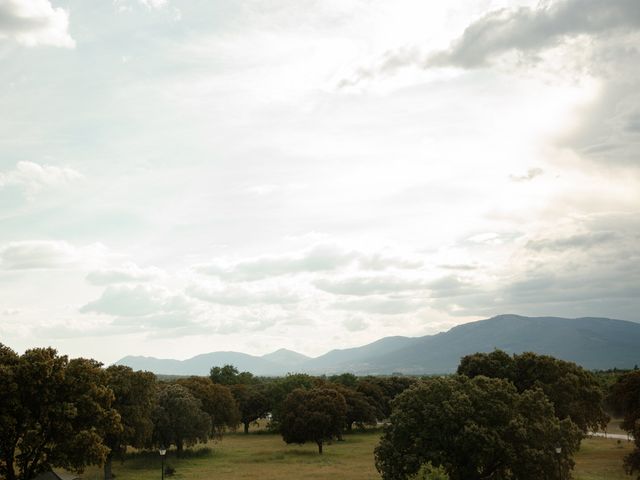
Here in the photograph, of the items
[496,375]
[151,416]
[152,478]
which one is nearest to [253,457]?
[151,416]

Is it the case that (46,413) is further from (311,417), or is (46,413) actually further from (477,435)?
(311,417)

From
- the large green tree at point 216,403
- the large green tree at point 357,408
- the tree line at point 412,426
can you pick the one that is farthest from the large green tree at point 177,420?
the large green tree at point 357,408

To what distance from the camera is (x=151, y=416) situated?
64.4 metres

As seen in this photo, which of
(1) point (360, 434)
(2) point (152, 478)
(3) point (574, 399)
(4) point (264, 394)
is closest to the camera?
(2) point (152, 478)

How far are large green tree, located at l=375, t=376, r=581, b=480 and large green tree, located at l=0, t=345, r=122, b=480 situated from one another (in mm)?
21834

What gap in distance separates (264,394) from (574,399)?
6354cm

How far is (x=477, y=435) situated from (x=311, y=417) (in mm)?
39237

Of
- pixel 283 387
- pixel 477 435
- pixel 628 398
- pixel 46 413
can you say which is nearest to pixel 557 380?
pixel 628 398

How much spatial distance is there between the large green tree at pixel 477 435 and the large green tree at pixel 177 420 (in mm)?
32162

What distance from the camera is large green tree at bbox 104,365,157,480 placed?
2186 inches

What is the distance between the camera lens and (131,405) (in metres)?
56.8

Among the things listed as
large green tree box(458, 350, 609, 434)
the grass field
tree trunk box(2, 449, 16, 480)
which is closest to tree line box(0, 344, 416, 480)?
tree trunk box(2, 449, 16, 480)

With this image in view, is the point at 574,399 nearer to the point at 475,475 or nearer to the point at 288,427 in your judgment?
the point at 475,475

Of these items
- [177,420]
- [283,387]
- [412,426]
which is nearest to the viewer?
[412,426]
